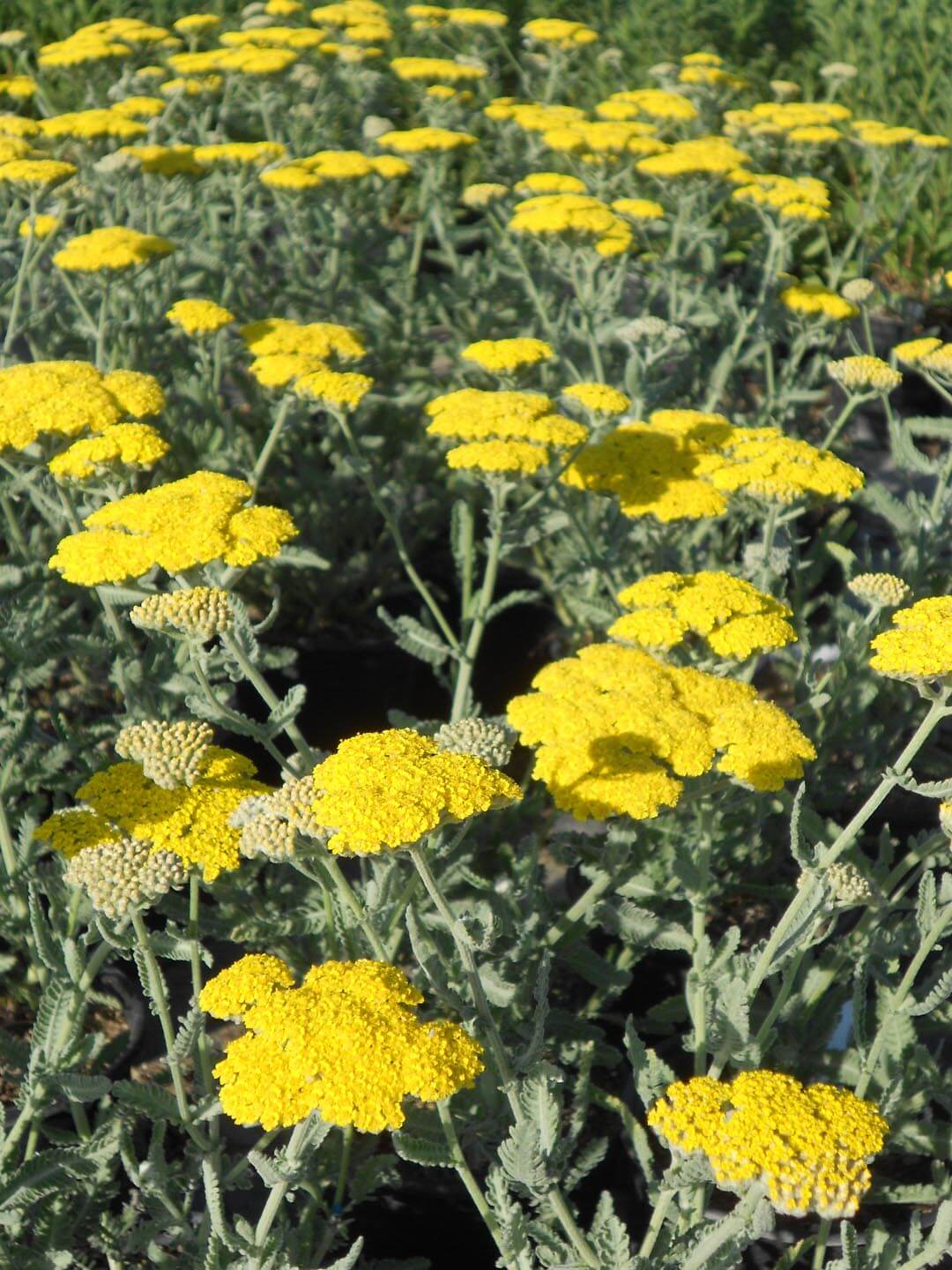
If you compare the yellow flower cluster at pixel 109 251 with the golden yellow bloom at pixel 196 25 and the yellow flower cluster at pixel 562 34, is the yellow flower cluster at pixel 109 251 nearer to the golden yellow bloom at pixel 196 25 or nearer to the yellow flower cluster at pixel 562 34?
the golden yellow bloom at pixel 196 25

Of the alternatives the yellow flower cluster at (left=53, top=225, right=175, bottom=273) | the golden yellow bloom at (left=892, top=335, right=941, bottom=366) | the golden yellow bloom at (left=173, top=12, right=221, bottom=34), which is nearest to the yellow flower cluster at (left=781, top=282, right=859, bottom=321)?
the golden yellow bloom at (left=892, top=335, right=941, bottom=366)

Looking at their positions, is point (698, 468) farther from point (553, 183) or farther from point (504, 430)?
point (553, 183)

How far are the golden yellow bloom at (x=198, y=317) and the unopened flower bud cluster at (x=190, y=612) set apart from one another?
1.87 meters

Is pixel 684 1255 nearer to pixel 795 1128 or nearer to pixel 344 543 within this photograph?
pixel 795 1128

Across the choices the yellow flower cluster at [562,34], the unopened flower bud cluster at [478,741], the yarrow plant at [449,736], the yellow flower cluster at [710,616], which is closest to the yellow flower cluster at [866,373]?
the yarrow plant at [449,736]

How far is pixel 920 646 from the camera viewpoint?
2.18 m

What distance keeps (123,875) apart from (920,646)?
1.42 m

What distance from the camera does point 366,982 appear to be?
6.43 feet

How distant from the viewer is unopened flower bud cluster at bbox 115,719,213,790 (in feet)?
7.72

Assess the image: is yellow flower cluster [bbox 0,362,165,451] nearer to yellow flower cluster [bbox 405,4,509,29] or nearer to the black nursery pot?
the black nursery pot

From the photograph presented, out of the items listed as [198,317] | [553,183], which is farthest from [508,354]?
[553,183]

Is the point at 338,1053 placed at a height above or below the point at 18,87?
below

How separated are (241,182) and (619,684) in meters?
3.62

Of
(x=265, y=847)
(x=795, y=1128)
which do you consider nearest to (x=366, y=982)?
(x=265, y=847)
